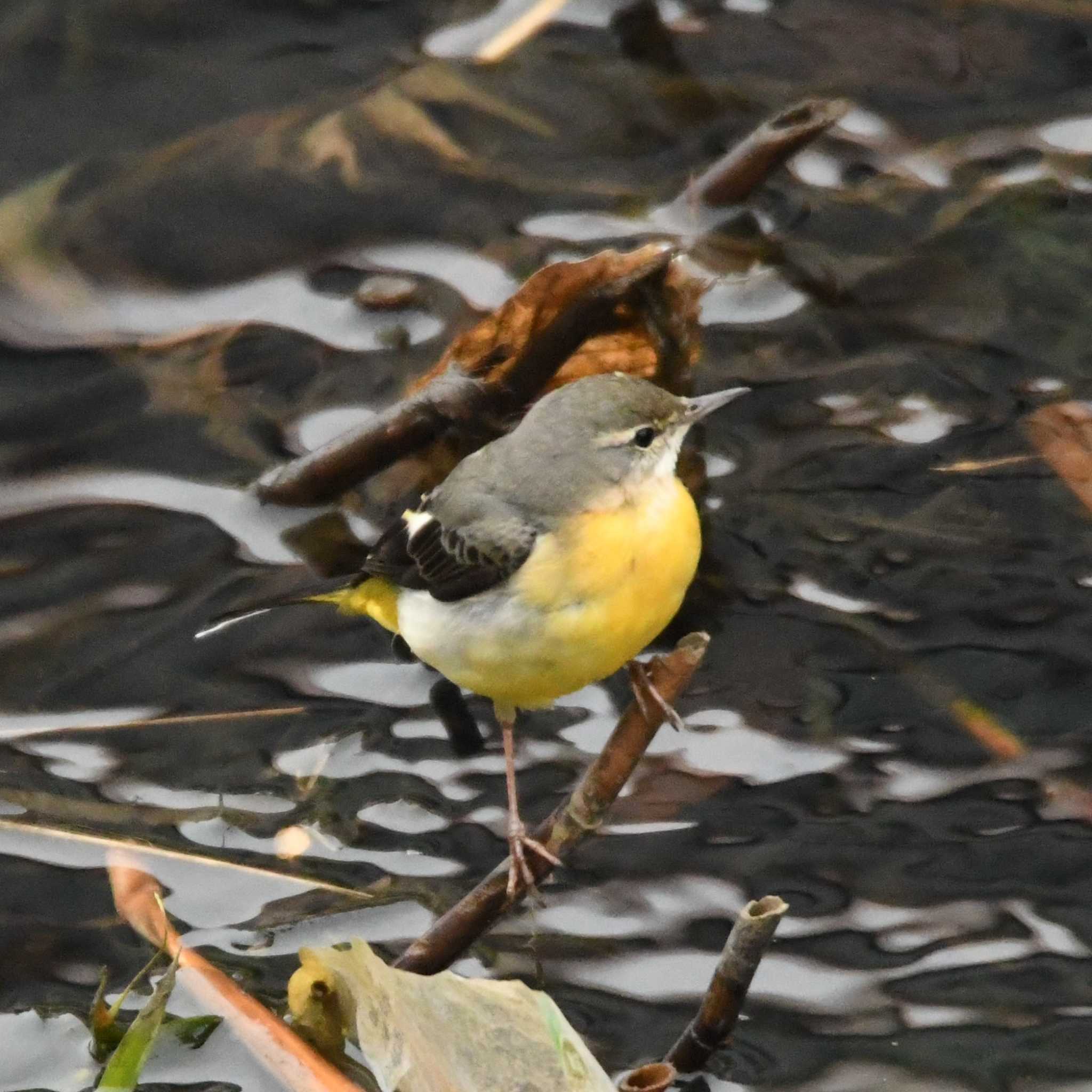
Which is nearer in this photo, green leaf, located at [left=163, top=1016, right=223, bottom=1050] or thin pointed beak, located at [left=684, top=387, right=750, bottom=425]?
green leaf, located at [left=163, top=1016, right=223, bottom=1050]

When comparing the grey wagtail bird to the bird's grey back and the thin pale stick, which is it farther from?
the thin pale stick

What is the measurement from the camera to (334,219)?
7012 millimetres

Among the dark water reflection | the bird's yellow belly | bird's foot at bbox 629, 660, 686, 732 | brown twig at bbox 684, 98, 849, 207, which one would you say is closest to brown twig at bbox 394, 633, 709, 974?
bird's foot at bbox 629, 660, 686, 732

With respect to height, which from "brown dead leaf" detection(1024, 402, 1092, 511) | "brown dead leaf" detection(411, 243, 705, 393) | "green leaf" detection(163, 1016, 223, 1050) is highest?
"brown dead leaf" detection(411, 243, 705, 393)

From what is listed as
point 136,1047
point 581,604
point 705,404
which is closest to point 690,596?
point 705,404

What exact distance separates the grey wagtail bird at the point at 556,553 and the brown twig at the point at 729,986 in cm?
70

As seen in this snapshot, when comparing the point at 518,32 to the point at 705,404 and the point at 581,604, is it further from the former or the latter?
the point at 581,604

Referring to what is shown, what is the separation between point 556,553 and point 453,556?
1.43 ft

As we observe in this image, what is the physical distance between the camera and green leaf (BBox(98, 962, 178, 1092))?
384 centimetres

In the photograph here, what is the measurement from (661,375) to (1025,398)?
1.19 m

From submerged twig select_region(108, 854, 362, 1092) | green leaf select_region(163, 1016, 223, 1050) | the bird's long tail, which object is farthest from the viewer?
the bird's long tail

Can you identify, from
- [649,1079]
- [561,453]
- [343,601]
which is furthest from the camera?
[343,601]

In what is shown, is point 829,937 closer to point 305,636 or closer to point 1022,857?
point 1022,857

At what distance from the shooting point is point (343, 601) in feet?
19.0
